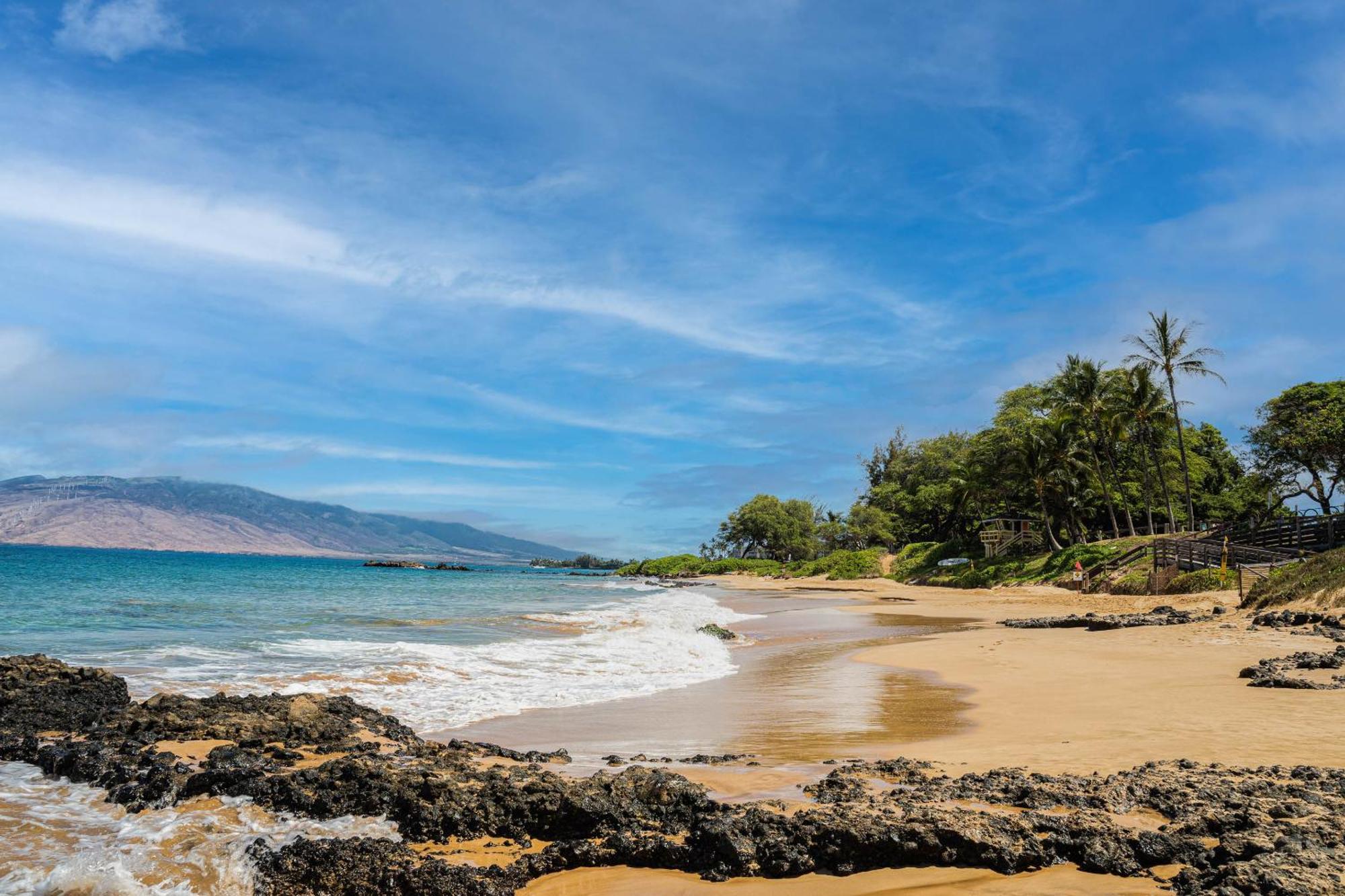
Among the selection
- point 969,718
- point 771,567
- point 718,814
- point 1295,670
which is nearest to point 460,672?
point 969,718

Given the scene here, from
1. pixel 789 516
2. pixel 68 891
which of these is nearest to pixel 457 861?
pixel 68 891

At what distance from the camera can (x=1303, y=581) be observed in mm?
17875

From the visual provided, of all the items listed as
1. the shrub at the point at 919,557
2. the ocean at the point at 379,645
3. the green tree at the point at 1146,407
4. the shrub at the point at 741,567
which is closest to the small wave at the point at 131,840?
the ocean at the point at 379,645

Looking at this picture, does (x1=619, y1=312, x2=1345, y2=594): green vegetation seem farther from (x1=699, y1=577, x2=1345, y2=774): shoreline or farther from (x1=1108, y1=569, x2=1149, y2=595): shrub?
(x1=699, y1=577, x2=1345, y2=774): shoreline

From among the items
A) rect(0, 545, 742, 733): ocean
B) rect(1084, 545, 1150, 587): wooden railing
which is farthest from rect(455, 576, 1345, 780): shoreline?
rect(1084, 545, 1150, 587): wooden railing

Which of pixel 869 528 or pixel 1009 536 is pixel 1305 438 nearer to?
→ pixel 1009 536

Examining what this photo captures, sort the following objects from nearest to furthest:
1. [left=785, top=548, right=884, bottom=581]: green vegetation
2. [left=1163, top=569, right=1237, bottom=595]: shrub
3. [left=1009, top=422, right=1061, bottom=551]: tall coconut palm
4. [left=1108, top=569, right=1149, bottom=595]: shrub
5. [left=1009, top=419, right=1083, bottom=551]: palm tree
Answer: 1. [left=1163, top=569, right=1237, bottom=595]: shrub
2. [left=1108, top=569, right=1149, bottom=595]: shrub
3. [left=1009, top=419, right=1083, bottom=551]: palm tree
4. [left=1009, top=422, right=1061, bottom=551]: tall coconut palm
5. [left=785, top=548, right=884, bottom=581]: green vegetation

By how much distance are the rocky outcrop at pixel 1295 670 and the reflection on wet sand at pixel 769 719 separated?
364 centimetres

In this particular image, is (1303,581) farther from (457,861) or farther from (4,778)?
(4,778)

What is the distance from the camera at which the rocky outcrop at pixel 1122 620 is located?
18312 millimetres

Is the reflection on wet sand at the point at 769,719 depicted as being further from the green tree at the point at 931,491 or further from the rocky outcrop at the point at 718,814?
the green tree at the point at 931,491

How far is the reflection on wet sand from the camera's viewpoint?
24.6 feet

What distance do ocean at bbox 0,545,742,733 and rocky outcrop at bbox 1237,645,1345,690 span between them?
25.6 feet

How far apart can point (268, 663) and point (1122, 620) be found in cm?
1943
